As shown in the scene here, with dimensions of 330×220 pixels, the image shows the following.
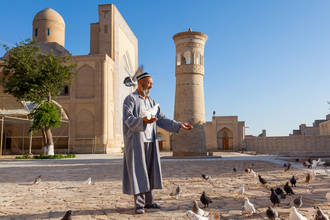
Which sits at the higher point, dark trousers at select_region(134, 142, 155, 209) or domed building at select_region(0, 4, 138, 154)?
domed building at select_region(0, 4, 138, 154)

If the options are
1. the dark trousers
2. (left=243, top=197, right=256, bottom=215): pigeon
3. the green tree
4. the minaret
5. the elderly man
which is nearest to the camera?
(left=243, top=197, right=256, bottom=215): pigeon

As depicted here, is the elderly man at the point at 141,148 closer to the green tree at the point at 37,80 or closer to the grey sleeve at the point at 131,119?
the grey sleeve at the point at 131,119

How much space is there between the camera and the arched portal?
33719 mm

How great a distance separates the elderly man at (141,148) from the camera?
3938 millimetres

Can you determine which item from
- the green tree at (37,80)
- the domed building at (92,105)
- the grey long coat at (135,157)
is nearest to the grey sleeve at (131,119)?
the grey long coat at (135,157)

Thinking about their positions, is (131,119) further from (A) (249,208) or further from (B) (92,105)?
(B) (92,105)

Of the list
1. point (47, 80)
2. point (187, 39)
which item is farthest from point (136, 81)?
point (47, 80)

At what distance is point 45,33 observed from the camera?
120ft

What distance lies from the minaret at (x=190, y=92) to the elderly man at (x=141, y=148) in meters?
11.3

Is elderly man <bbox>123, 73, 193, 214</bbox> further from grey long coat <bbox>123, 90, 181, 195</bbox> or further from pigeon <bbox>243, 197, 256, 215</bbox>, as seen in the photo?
pigeon <bbox>243, 197, 256, 215</bbox>

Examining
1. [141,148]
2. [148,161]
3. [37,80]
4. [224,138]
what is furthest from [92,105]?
[141,148]

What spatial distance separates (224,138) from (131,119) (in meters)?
31.0

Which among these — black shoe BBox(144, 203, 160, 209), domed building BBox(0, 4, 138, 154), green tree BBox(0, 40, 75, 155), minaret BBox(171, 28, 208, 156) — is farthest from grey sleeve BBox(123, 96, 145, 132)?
domed building BBox(0, 4, 138, 154)

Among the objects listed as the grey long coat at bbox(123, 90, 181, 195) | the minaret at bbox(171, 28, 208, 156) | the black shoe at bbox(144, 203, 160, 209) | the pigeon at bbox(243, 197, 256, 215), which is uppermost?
the minaret at bbox(171, 28, 208, 156)
